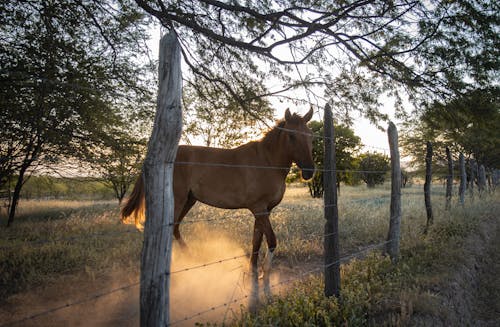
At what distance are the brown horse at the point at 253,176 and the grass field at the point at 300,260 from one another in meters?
0.35

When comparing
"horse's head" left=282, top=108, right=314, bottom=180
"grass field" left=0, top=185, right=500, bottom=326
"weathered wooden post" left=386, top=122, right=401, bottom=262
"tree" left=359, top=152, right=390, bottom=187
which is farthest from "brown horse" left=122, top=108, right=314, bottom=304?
"tree" left=359, top=152, right=390, bottom=187

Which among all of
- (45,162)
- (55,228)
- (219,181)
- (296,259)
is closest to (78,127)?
(45,162)

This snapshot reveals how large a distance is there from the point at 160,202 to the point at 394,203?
170 inches

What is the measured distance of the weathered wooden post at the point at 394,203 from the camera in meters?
4.96

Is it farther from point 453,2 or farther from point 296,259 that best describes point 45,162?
point 453,2

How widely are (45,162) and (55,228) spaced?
247cm

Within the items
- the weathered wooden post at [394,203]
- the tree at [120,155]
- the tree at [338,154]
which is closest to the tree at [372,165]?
the tree at [338,154]

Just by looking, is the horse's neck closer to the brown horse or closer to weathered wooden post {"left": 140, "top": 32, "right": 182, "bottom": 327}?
the brown horse

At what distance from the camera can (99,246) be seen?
22.3ft

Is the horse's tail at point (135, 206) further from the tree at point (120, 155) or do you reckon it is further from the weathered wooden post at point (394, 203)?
the weathered wooden post at point (394, 203)

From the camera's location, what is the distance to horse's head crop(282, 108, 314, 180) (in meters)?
4.40

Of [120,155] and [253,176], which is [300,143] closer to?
[253,176]

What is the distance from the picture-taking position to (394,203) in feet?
16.7

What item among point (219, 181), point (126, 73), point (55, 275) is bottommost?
point (55, 275)
